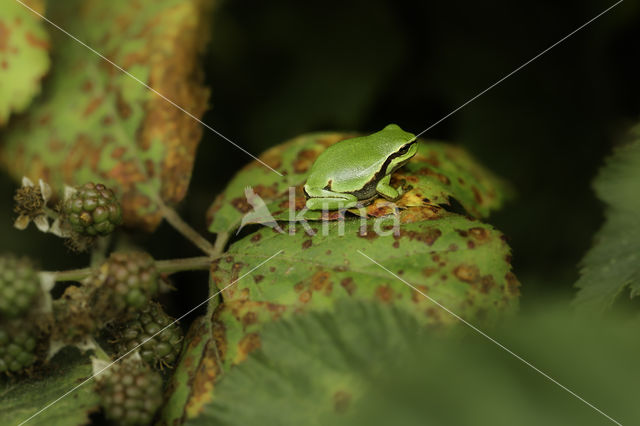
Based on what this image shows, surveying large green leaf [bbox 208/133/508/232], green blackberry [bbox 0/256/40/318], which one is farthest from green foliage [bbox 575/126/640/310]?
green blackberry [bbox 0/256/40/318]

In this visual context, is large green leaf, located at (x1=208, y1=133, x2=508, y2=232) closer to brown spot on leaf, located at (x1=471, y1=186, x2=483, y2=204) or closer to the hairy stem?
brown spot on leaf, located at (x1=471, y1=186, x2=483, y2=204)

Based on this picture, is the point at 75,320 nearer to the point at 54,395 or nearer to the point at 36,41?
the point at 54,395

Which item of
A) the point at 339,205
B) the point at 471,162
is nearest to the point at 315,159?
the point at 339,205

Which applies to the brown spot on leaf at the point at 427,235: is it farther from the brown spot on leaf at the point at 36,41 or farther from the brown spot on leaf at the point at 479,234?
the brown spot on leaf at the point at 36,41

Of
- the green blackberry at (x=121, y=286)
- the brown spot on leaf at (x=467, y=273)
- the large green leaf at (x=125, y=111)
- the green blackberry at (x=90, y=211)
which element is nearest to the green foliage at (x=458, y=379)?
the brown spot on leaf at (x=467, y=273)

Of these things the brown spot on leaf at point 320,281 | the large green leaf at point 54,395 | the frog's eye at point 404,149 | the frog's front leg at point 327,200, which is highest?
the frog's eye at point 404,149

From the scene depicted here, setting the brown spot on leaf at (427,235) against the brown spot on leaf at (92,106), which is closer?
the brown spot on leaf at (427,235)
